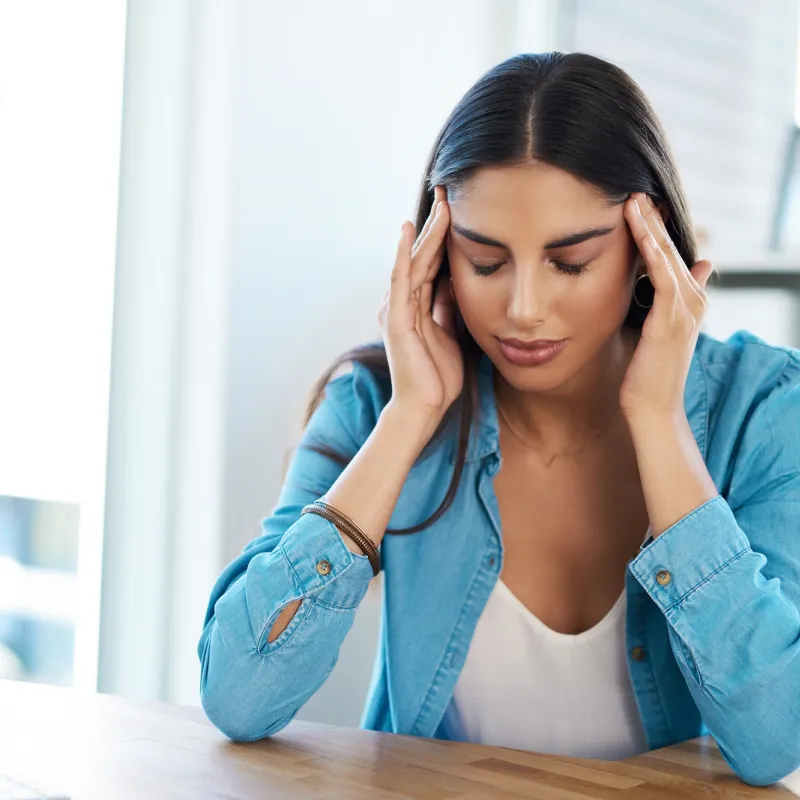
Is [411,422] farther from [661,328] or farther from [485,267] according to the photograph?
[661,328]

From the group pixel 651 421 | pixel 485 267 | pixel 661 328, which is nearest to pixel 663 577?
pixel 651 421

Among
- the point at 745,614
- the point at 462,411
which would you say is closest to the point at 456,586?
the point at 462,411

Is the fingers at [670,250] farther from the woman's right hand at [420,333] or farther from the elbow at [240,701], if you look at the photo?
the elbow at [240,701]

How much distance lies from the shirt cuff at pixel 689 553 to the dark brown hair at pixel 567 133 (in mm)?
352

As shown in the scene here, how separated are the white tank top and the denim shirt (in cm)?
3

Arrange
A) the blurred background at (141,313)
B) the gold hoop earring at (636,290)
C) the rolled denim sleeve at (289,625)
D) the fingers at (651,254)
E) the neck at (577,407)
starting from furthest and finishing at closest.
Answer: the blurred background at (141,313) → the neck at (577,407) → the gold hoop earring at (636,290) → the fingers at (651,254) → the rolled denim sleeve at (289,625)

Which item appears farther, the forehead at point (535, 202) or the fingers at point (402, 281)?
the fingers at point (402, 281)

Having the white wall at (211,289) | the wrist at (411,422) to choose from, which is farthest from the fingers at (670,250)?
the white wall at (211,289)

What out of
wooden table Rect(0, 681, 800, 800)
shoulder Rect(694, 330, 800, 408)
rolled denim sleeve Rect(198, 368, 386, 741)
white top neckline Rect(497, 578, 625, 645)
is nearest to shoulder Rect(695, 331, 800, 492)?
shoulder Rect(694, 330, 800, 408)

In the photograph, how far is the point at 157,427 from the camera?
176cm

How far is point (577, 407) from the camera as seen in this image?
145cm

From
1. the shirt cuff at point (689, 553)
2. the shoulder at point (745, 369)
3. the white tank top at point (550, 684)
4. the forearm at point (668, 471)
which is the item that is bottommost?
the white tank top at point (550, 684)

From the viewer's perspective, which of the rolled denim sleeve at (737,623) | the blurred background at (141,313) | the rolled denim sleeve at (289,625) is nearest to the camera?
the rolled denim sleeve at (737,623)

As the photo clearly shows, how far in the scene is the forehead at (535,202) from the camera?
1.13m
